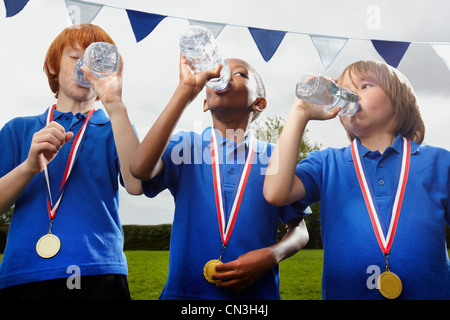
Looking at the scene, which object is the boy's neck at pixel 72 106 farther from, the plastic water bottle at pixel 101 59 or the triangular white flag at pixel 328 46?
the triangular white flag at pixel 328 46

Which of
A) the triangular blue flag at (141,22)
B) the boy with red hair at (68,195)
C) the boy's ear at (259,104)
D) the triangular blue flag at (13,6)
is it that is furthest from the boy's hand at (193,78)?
the triangular blue flag at (13,6)

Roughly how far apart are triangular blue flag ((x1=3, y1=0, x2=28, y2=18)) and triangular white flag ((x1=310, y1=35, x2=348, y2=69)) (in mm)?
1861

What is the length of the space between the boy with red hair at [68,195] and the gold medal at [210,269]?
372mm

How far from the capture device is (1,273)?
1.62 m

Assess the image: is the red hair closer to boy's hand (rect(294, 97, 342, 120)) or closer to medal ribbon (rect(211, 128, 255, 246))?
medal ribbon (rect(211, 128, 255, 246))

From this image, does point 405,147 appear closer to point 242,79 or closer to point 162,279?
point 242,79

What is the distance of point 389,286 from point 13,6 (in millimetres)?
2469

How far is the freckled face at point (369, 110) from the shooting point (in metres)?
1.79

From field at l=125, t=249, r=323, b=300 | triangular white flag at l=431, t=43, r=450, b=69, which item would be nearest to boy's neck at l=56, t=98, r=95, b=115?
triangular white flag at l=431, t=43, r=450, b=69

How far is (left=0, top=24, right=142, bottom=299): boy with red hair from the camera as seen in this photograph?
158 centimetres

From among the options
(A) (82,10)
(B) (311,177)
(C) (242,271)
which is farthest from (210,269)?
(A) (82,10)

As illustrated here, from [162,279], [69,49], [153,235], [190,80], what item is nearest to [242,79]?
[190,80]
